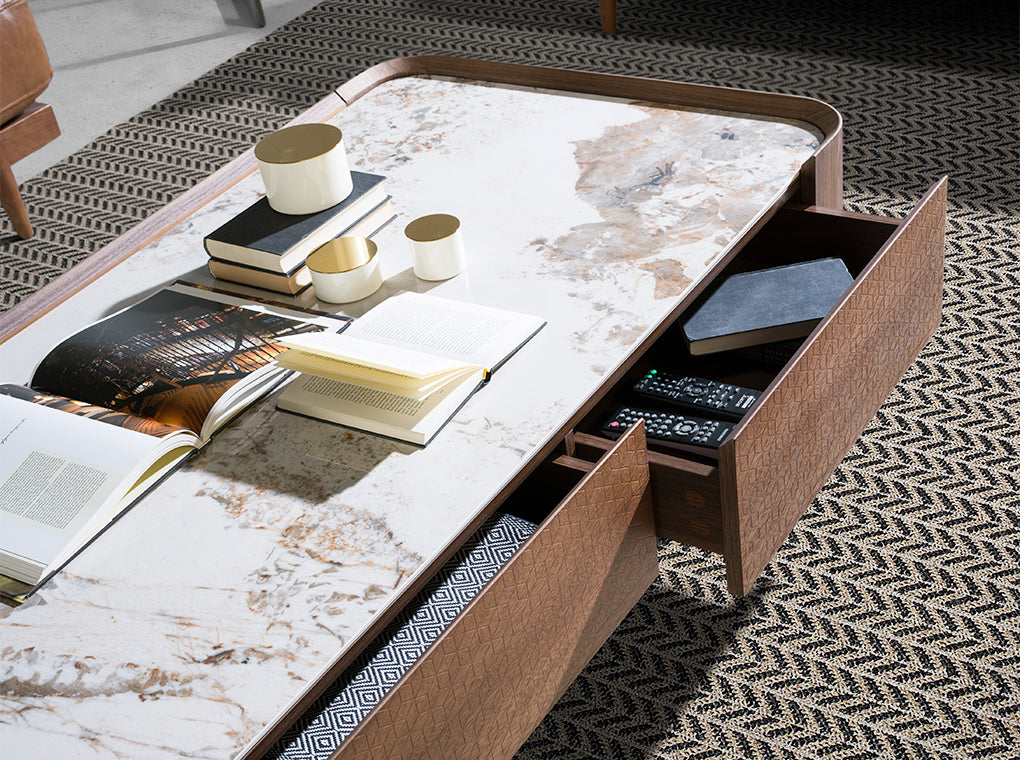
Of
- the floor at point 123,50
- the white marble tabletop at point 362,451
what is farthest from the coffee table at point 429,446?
the floor at point 123,50

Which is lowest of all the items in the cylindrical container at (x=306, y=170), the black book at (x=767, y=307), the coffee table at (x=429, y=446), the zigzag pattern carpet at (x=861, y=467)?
the zigzag pattern carpet at (x=861, y=467)

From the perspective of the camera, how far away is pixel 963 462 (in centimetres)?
146

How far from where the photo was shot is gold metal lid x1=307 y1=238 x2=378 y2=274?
4.15ft

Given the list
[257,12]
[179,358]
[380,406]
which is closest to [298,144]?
[179,358]

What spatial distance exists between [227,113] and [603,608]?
2020mm

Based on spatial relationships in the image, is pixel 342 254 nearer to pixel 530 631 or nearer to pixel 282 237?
pixel 282 237

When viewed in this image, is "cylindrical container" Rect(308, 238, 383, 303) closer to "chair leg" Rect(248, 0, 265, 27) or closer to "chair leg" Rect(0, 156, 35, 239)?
"chair leg" Rect(0, 156, 35, 239)

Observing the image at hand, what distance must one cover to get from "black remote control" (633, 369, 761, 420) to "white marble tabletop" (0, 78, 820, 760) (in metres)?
0.11

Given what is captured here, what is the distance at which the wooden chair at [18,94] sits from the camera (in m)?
2.14

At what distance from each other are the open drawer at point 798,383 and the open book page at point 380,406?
0.45ft

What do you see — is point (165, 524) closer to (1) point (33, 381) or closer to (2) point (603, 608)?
(1) point (33, 381)

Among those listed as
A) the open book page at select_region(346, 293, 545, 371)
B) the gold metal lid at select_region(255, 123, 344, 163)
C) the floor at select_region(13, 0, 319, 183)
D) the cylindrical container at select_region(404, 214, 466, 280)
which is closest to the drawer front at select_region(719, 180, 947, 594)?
the open book page at select_region(346, 293, 545, 371)

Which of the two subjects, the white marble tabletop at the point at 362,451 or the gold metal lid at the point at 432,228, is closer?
the white marble tabletop at the point at 362,451

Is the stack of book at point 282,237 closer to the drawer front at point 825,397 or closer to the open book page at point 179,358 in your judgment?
the open book page at point 179,358
